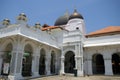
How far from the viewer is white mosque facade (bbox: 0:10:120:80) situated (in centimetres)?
1255

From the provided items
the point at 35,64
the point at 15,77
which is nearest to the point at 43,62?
the point at 35,64

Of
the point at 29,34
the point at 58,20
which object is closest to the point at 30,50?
the point at 29,34

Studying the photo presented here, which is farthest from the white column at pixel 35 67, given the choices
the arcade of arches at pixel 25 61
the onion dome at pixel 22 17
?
the onion dome at pixel 22 17

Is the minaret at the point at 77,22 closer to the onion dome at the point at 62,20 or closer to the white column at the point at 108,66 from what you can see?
the onion dome at the point at 62,20

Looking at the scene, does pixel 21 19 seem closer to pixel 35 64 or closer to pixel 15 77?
pixel 35 64

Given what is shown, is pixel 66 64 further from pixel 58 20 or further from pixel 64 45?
pixel 58 20

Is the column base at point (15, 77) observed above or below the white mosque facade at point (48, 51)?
below

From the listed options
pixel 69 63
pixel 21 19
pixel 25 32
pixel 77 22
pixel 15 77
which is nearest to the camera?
pixel 15 77

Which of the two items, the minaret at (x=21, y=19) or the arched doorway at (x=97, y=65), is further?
the arched doorway at (x=97, y=65)

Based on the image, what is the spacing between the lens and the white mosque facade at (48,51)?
12547 mm

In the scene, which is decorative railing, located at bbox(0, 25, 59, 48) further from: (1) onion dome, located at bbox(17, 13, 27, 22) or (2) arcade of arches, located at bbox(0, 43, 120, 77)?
(2) arcade of arches, located at bbox(0, 43, 120, 77)

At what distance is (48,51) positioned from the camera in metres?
16.8

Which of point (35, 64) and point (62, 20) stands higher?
point (62, 20)

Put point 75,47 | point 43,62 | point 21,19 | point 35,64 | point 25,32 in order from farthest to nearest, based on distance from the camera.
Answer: point 43,62 < point 75,47 < point 35,64 < point 21,19 < point 25,32
